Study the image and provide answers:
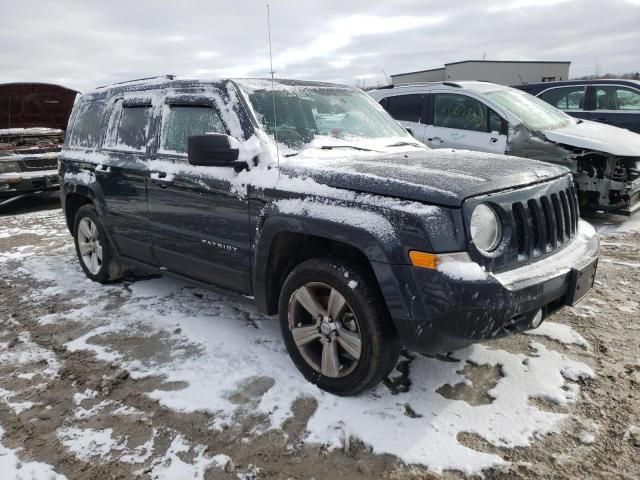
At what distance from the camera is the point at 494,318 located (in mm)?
2459

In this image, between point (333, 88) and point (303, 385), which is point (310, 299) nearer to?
point (303, 385)

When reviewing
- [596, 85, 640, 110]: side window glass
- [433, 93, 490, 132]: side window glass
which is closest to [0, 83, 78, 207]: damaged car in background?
[433, 93, 490, 132]: side window glass

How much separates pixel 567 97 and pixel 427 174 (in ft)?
24.8

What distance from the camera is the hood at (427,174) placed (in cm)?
251

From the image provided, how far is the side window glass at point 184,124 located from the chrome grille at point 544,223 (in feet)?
6.50

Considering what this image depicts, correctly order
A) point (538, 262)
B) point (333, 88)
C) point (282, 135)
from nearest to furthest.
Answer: point (538, 262), point (282, 135), point (333, 88)

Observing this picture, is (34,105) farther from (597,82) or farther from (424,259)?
(597,82)

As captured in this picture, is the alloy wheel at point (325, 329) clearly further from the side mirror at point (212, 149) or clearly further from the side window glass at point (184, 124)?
the side window glass at point (184, 124)

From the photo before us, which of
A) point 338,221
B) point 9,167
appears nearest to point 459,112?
point 338,221

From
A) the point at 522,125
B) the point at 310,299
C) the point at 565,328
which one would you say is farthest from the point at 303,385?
the point at 522,125

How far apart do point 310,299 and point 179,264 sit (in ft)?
4.56

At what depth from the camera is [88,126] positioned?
490 cm

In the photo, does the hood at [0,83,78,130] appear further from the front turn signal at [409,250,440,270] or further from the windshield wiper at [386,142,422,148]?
the front turn signal at [409,250,440,270]

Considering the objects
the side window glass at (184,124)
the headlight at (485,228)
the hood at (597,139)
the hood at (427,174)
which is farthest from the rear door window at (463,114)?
the headlight at (485,228)
